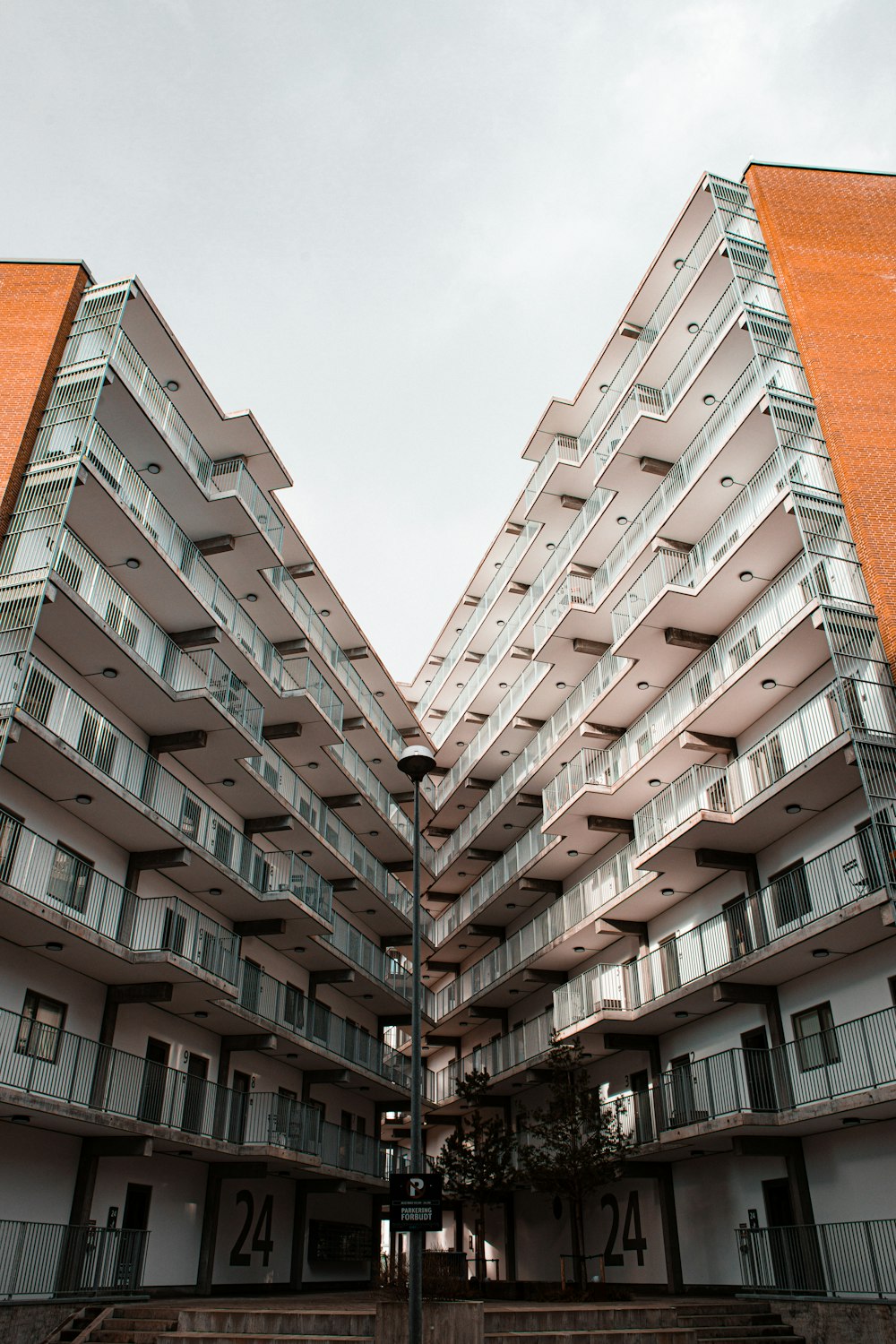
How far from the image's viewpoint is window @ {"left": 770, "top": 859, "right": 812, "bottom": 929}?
2028 cm

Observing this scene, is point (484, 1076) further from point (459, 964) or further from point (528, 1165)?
point (459, 964)

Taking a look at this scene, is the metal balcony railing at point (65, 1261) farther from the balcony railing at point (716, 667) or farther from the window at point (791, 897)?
the balcony railing at point (716, 667)

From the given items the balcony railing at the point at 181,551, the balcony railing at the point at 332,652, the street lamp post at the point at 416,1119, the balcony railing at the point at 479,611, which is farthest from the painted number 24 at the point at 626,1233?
the balcony railing at the point at 479,611

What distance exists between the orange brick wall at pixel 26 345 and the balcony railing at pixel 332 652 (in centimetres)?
888

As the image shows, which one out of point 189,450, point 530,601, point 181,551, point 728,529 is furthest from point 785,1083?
point 530,601

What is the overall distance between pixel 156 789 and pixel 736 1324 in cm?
1539

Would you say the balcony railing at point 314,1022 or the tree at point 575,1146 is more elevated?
the balcony railing at point 314,1022

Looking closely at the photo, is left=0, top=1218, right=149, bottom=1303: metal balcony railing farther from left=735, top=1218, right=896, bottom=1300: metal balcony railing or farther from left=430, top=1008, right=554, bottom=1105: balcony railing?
left=430, top=1008, right=554, bottom=1105: balcony railing

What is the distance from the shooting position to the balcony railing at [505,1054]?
30.6m

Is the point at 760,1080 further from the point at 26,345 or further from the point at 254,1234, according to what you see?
the point at 26,345

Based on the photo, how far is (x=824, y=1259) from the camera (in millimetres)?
18297

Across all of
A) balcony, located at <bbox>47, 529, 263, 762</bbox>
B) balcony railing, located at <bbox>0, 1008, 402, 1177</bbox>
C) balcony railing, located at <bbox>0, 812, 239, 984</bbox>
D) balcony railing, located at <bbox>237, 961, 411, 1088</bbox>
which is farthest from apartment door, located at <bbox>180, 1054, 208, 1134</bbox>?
balcony, located at <bbox>47, 529, 263, 762</bbox>

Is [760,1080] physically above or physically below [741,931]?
below

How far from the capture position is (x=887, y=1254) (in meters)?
16.9
